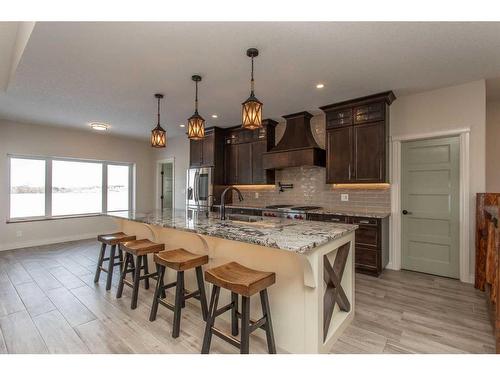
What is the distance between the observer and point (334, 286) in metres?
2.06

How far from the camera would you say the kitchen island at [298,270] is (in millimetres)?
1717

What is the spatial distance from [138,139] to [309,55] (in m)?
5.73

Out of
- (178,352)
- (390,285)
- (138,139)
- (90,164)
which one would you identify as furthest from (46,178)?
(390,285)

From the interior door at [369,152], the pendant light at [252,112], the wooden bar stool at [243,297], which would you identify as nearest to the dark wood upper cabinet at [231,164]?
the interior door at [369,152]

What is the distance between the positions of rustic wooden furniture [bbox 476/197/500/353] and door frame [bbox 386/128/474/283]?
0.95 feet

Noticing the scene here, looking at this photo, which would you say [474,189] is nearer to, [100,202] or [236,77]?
[236,77]

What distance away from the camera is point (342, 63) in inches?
106

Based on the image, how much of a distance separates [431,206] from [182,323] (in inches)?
143

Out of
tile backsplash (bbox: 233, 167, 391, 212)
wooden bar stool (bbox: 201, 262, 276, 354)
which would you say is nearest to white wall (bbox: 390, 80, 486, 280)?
tile backsplash (bbox: 233, 167, 391, 212)

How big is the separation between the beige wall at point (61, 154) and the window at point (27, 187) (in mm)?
155

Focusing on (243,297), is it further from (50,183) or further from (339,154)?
(50,183)

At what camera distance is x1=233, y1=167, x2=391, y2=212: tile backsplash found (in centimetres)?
396

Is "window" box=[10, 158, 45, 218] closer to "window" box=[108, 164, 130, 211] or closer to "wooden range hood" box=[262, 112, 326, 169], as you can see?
"window" box=[108, 164, 130, 211]

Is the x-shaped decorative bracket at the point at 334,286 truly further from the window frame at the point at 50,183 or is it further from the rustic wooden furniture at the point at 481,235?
the window frame at the point at 50,183
